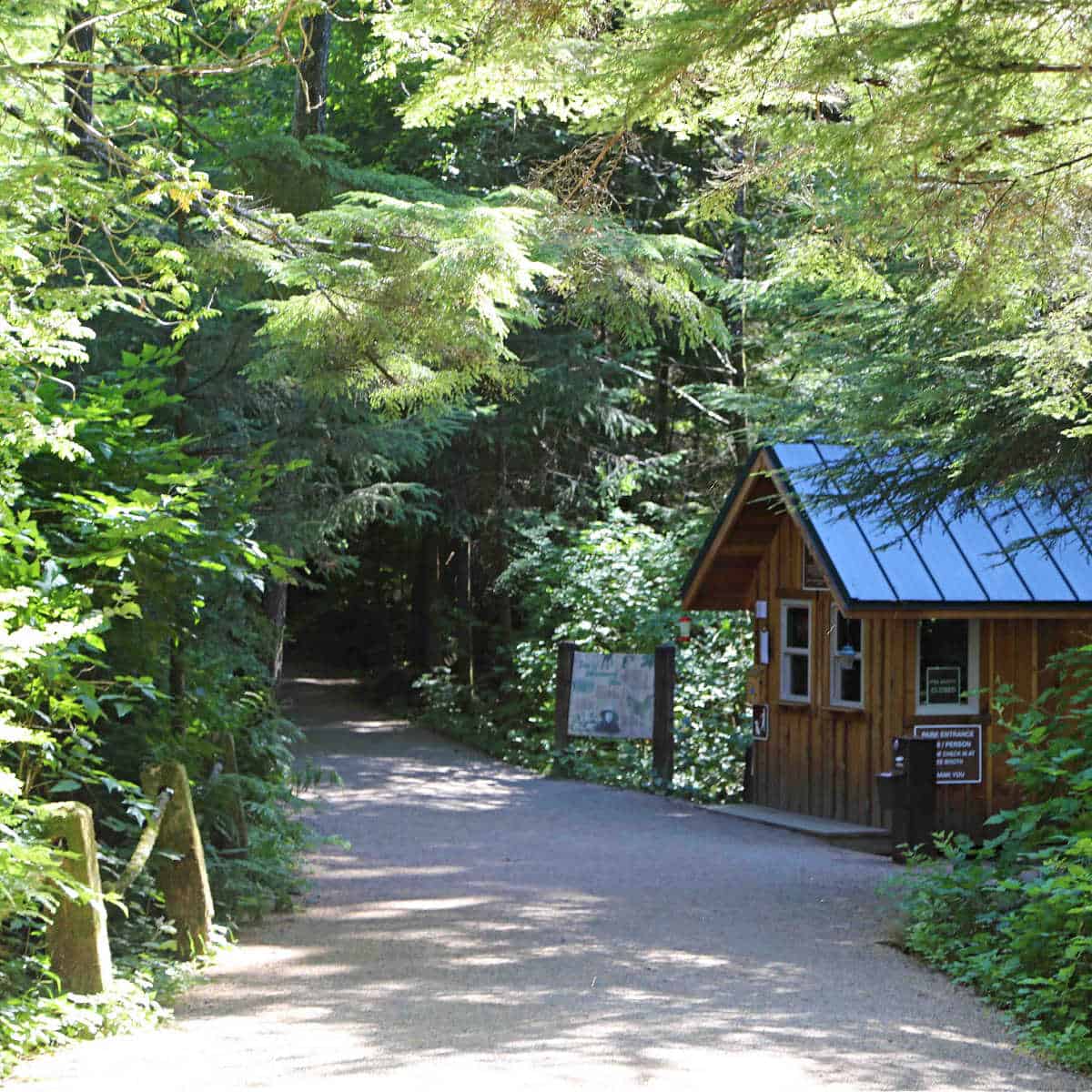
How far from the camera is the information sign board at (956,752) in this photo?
14180 mm

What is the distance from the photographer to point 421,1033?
259 inches

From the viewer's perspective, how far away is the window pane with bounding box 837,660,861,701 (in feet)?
49.2

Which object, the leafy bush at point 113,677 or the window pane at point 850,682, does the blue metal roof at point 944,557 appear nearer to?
the window pane at point 850,682

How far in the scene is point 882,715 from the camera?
47.5 ft

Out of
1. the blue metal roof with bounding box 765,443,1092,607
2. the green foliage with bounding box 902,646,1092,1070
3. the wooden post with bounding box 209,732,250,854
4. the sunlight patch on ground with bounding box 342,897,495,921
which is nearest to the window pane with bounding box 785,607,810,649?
the blue metal roof with bounding box 765,443,1092,607

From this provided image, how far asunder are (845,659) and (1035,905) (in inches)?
288

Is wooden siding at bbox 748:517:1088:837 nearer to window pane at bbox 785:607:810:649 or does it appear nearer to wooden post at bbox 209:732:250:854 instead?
window pane at bbox 785:607:810:649

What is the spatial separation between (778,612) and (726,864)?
4482 millimetres

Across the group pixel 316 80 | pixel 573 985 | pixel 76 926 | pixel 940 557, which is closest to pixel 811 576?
pixel 940 557

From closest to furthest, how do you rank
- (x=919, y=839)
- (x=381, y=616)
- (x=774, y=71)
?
1. (x=774, y=71)
2. (x=919, y=839)
3. (x=381, y=616)

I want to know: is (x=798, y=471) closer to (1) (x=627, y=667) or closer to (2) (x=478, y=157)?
(1) (x=627, y=667)

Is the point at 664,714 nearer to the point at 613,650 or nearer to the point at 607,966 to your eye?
the point at 613,650

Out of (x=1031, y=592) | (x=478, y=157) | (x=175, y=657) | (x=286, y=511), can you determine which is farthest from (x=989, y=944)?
(x=478, y=157)

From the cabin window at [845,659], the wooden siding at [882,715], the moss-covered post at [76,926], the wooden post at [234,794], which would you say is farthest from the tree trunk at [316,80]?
the moss-covered post at [76,926]
